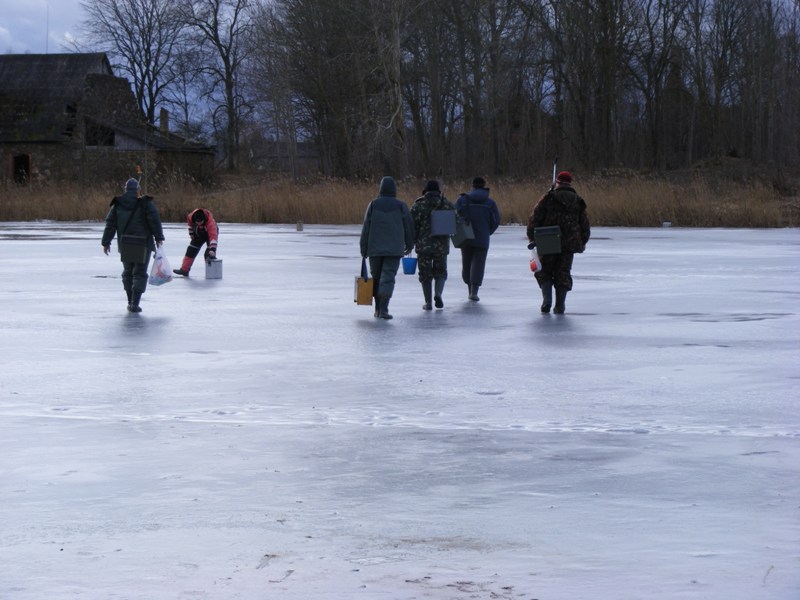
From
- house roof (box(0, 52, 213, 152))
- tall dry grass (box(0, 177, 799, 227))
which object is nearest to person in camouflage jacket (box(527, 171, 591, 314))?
tall dry grass (box(0, 177, 799, 227))

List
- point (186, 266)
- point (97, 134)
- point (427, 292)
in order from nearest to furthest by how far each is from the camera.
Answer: point (427, 292) → point (186, 266) → point (97, 134)

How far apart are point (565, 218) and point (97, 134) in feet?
220

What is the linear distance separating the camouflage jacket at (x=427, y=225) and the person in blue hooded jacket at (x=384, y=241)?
1.01 m

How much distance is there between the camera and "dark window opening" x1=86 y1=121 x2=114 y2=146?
262 feet

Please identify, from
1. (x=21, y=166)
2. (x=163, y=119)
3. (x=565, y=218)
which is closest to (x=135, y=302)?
(x=565, y=218)

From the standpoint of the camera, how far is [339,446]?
8062 millimetres

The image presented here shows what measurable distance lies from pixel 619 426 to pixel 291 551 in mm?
3542

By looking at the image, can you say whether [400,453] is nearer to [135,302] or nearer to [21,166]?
[135,302]

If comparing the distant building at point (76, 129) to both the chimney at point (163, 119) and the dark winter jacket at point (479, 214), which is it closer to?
the chimney at point (163, 119)

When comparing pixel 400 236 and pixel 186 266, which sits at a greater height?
pixel 400 236

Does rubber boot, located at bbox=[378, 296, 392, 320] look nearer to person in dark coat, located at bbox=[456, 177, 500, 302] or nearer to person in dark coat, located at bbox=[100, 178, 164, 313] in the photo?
person in dark coat, located at bbox=[456, 177, 500, 302]

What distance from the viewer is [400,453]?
25.7 feet

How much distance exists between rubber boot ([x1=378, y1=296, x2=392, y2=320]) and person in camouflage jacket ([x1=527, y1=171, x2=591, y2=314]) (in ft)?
5.87

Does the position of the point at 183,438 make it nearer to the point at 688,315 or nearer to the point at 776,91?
the point at 688,315
